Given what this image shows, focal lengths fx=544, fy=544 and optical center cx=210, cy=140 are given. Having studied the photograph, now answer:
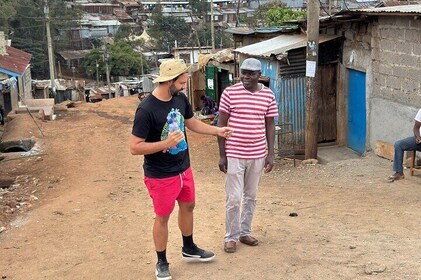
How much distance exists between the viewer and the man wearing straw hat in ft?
13.1

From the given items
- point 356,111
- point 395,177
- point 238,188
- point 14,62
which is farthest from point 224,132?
point 14,62

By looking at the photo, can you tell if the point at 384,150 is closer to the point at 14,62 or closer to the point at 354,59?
the point at 354,59

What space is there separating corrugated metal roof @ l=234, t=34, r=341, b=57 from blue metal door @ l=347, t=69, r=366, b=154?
1060 mm

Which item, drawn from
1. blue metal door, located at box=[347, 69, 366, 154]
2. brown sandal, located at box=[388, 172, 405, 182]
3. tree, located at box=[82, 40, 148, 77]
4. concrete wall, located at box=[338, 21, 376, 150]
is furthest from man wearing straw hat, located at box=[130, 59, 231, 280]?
tree, located at box=[82, 40, 148, 77]

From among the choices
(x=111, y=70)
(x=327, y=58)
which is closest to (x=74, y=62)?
(x=111, y=70)

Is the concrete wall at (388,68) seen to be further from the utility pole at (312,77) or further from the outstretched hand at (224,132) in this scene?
the outstretched hand at (224,132)

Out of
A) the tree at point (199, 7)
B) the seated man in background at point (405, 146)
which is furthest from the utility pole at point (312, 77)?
the tree at point (199, 7)

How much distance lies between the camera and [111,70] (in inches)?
1766

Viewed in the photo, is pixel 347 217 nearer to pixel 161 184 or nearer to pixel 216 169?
pixel 161 184

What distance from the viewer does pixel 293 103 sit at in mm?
11781

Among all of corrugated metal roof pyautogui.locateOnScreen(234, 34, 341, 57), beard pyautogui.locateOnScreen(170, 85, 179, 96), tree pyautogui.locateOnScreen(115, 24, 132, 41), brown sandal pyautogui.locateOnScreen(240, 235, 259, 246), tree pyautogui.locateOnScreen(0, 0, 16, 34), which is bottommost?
brown sandal pyautogui.locateOnScreen(240, 235, 259, 246)

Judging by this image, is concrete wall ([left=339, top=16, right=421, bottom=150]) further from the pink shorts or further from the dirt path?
the pink shorts

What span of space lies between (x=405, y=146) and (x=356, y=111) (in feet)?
12.4

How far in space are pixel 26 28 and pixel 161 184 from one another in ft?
144
